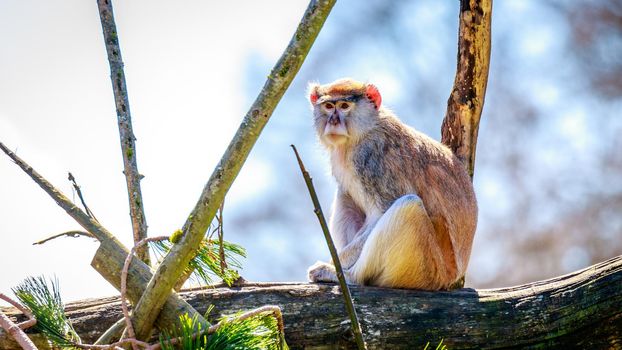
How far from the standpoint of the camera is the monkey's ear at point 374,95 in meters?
4.59

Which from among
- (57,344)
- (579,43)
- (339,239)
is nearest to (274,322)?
(57,344)

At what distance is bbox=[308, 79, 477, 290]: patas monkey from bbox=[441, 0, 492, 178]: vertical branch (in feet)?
0.50

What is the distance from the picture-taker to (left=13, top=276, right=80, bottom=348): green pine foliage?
8.42ft

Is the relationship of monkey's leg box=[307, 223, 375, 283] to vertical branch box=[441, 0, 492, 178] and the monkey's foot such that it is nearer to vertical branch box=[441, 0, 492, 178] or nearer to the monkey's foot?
the monkey's foot

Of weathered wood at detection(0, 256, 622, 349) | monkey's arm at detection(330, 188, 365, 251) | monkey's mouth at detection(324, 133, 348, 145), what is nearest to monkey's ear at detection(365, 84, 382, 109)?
monkey's mouth at detection(324, 133, 348, 145)

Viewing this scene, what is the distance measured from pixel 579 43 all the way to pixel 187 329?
12.5 metres

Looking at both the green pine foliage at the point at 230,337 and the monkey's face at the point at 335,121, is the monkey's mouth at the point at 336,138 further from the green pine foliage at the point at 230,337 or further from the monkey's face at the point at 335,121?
the green pine foliage at the point at 230,337

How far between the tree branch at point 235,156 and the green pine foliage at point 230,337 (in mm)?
194

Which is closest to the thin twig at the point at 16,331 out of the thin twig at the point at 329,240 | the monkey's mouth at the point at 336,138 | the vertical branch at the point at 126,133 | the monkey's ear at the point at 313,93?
the thin twig at the point at 329,240

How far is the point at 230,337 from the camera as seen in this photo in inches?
91.4

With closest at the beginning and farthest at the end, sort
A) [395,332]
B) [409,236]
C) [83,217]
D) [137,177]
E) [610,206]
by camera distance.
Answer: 1. [83,217]
2. [395,332]
3. [137,177]
4. [409,236]
5. [610,206]

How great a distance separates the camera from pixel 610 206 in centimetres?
1243

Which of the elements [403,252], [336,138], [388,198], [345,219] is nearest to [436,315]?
[403,252]

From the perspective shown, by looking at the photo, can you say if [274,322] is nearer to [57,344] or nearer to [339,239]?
[57,344]
